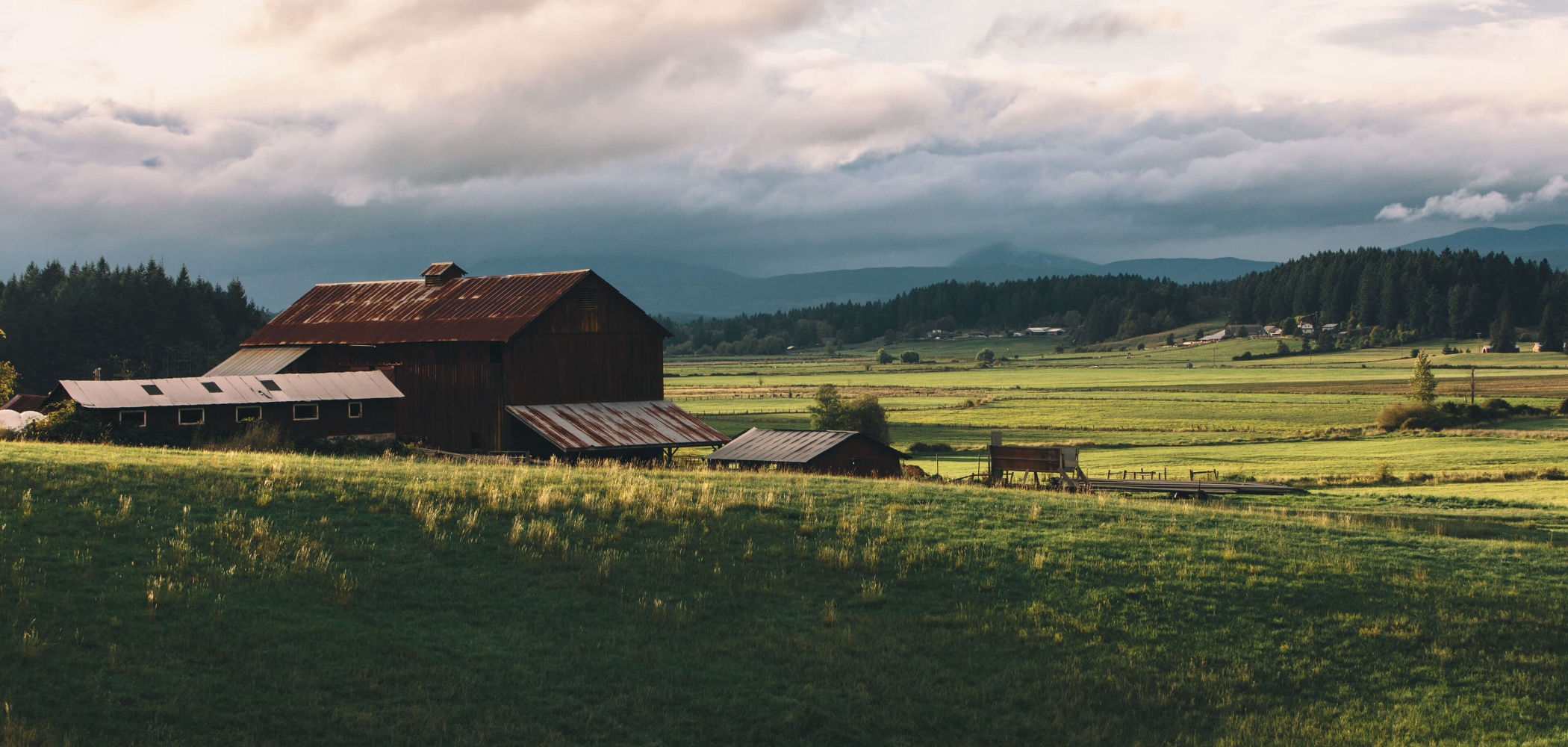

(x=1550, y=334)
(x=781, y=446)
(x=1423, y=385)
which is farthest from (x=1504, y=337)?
(x=781, y=446)

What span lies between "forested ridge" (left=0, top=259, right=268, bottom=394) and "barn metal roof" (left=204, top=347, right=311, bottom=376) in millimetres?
54344

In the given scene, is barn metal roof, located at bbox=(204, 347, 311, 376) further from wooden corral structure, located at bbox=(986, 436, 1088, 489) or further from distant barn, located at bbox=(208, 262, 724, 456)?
wooden corral structure, located at bbox=(986, 436, 1088, 489)

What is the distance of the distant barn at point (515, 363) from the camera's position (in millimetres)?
44156

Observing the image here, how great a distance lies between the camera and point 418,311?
49562 millimetres

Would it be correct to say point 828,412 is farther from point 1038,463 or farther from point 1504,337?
point 1504,337

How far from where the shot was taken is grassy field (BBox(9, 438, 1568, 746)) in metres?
11.7

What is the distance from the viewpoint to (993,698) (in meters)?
13.1

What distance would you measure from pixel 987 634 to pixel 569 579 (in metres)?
5.51

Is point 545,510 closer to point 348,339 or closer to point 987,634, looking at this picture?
point 987,634

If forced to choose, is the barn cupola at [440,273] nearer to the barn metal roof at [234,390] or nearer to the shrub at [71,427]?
the barn metal roof at [234,390]

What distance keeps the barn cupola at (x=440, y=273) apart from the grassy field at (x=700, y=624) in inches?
1256

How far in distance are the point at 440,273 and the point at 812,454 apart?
21.0 metres

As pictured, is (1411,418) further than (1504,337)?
No

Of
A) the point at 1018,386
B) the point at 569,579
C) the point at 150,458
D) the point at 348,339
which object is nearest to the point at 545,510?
the point at 569,579
